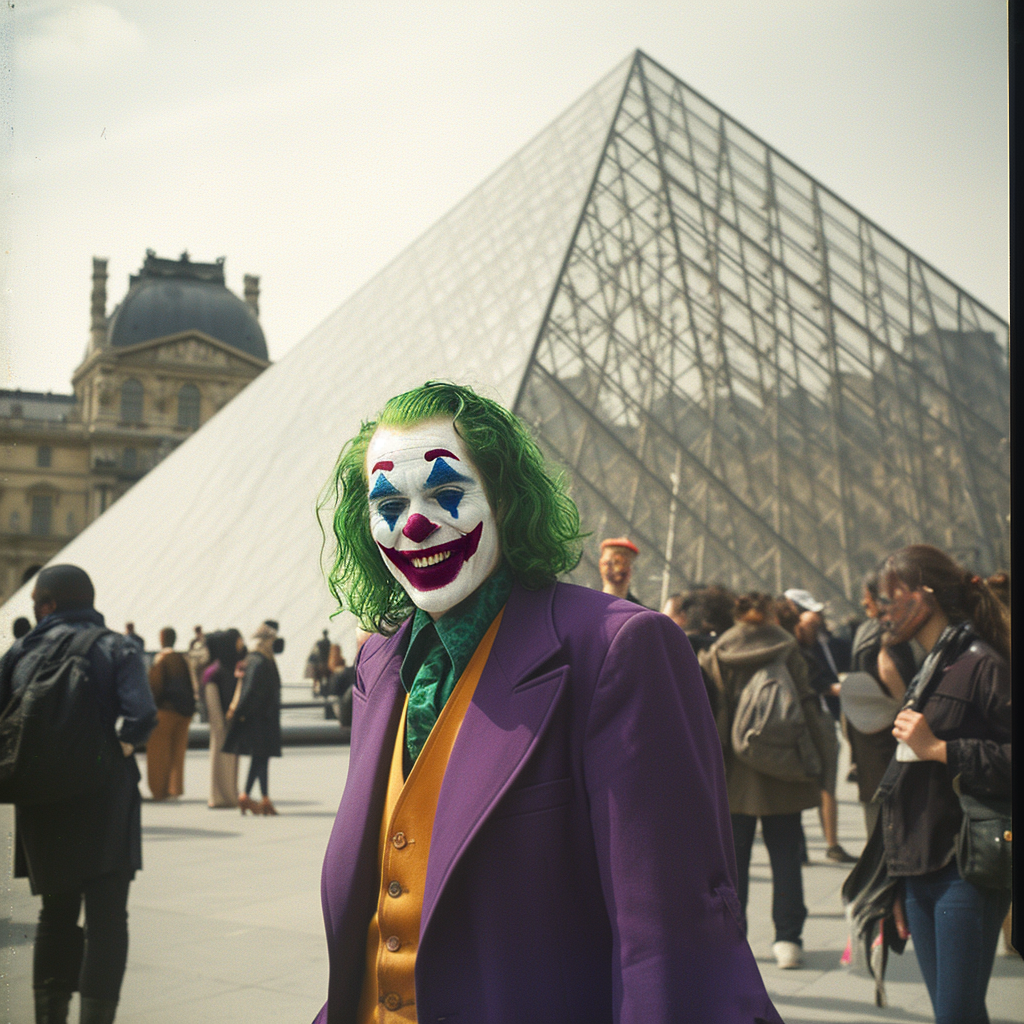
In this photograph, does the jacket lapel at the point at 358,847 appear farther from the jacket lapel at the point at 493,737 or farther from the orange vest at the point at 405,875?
the jacket lapel at the point at 493,737

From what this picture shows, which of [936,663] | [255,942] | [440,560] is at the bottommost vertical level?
[255,942]

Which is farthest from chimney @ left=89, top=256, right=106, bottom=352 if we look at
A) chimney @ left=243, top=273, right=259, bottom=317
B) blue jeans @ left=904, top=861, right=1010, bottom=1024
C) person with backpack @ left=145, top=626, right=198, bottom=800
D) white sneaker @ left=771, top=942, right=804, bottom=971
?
blue jeans @ left=904, top=861, right=1010, bottom=1024

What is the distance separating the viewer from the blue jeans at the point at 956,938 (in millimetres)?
2617

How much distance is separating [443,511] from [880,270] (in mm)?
21257

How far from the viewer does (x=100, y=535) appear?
25766 mm

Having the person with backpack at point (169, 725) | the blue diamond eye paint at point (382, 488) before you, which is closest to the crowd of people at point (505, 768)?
the blue diamond eye paint at point (382, 488)

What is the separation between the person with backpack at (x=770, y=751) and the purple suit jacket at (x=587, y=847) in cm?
294

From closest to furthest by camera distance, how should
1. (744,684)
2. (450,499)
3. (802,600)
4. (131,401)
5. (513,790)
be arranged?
(513,790) → (450,499) → (744,684) → (802,600) → (131,401)

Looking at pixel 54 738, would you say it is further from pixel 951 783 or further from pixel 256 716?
pixel 256 716

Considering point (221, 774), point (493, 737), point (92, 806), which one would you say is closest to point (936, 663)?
point (493, 737)

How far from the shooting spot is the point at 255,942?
172 inches

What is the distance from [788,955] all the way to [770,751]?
67 centimetres

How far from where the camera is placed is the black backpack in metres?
3.22

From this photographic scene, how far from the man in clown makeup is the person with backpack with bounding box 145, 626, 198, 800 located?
7.23 meters
